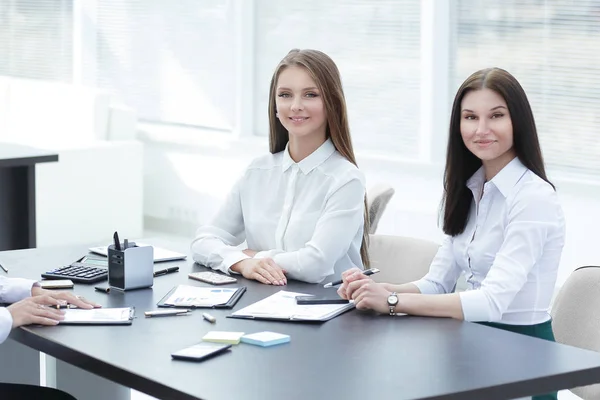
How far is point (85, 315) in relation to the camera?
2.36 metres

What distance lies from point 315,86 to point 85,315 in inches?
42.4

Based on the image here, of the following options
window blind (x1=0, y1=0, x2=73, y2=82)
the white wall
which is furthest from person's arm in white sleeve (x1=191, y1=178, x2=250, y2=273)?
window blind (x1=0, y1=0, x2=73, y2=82)

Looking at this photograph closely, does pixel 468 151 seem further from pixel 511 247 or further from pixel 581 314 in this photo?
pixel 581 314

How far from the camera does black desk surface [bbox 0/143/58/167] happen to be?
15.9 feet

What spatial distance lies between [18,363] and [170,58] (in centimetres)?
481

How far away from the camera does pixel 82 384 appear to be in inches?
118

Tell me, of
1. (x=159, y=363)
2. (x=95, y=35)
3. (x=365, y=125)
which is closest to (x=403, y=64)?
(x=365, y=125)

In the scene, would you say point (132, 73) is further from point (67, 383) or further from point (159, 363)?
point (159, 363)

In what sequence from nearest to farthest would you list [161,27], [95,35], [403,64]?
[403,64], [161,27], [95,35]

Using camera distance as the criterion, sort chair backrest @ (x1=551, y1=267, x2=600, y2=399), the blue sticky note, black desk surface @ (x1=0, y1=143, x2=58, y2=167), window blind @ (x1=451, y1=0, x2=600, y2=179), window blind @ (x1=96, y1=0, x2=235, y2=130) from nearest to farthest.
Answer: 1. the blue sticky note
2. chair backrest @ (x1=551, y1=267, x2=600, y2=399)
3. black desk surface @ (x1=0, y1=143, x2=58, y2=167)
4. window blind @ (x1=451, y1=0, x2=600, y2=179)
5. window blind @ (x1=96, y1=0, x2=235, y2=130)

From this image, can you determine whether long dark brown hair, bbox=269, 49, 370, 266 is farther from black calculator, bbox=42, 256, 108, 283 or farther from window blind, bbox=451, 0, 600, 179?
window blind, bbox=451, 0, 600, 179

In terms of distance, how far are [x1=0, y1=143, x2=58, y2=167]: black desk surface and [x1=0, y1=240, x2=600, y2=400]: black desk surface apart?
2.62 meters

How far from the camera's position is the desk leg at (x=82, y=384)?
297 cm

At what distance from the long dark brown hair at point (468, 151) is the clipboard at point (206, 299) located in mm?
603
